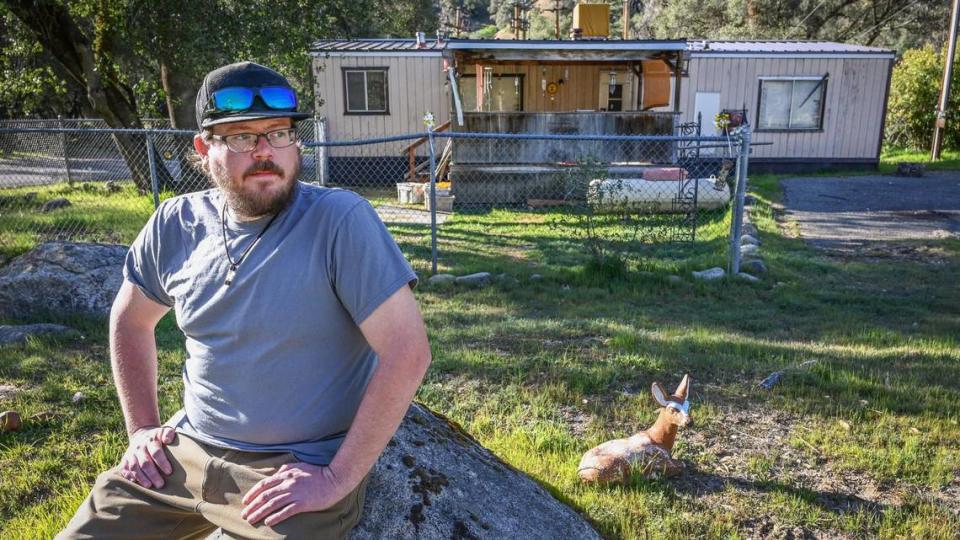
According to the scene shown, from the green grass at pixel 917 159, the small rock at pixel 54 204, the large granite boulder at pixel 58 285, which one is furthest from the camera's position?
the green grass at pixel 917 159

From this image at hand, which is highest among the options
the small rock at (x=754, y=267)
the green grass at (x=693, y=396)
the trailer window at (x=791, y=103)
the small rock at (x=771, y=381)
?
the trailer window at (x=791, y=103)

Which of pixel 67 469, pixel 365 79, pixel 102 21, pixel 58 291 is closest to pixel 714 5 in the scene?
pixel 365 79

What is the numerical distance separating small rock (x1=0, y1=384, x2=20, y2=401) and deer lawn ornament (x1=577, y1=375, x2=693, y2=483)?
326 cm

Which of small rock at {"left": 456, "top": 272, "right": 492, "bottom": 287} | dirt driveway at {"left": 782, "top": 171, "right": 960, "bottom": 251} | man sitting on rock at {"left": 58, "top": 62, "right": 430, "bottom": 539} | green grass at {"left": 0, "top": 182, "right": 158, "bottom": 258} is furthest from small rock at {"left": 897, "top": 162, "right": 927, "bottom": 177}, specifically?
man sitting on rock at {"left": 58, "top": 62, "right": 430, "bottom": 539}

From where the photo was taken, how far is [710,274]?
7148mm

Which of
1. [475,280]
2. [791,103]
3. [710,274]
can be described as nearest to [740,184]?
[710,274]

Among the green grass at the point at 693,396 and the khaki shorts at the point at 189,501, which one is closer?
the khaki shorts at the point at 189,501

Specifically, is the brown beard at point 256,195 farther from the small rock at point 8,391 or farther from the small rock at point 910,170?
the small rock at point 910,170

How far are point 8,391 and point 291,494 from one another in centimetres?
333

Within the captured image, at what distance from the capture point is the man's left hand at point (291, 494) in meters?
1.66

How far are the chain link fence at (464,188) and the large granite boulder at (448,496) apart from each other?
4818 mm

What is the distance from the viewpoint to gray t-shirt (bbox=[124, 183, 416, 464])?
1735 millimetres

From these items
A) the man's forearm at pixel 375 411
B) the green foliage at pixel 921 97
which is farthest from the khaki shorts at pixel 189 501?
the green foliage at pixel 921 97

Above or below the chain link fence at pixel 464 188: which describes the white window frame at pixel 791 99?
above
